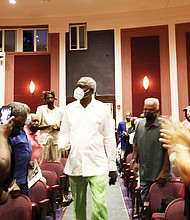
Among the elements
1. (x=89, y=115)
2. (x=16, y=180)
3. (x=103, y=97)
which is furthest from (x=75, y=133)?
(x=103, y=97)

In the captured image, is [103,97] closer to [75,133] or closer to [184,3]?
[184,3]

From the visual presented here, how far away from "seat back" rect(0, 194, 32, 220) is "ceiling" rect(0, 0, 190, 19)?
321 inches

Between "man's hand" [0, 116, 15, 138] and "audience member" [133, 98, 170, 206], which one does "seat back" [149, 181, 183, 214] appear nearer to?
"audience member" [133, 98, 170, 206]

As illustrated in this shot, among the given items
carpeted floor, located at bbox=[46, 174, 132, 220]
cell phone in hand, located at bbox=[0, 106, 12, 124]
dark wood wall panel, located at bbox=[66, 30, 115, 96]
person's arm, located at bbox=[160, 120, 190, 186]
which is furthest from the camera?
dark wood wall panel, located at bbox=[66, 30, 115, 96]

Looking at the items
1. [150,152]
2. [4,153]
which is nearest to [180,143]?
[4,153]

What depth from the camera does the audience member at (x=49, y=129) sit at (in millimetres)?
5316

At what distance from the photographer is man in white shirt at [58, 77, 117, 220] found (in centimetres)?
291

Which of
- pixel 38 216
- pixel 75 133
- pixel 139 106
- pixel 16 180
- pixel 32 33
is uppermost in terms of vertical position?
pixel 32 33

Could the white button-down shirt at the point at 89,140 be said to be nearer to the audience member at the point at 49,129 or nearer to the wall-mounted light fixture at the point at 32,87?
the audience member at the point at 49,129

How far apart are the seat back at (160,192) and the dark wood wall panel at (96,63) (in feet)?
24.0

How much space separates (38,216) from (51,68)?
8.28m

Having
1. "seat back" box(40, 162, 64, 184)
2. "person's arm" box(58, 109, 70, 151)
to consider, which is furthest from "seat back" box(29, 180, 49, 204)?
"seat back" box(40, 162, 64, 184)

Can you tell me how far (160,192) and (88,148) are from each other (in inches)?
33.0

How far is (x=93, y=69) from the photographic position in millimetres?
10523
